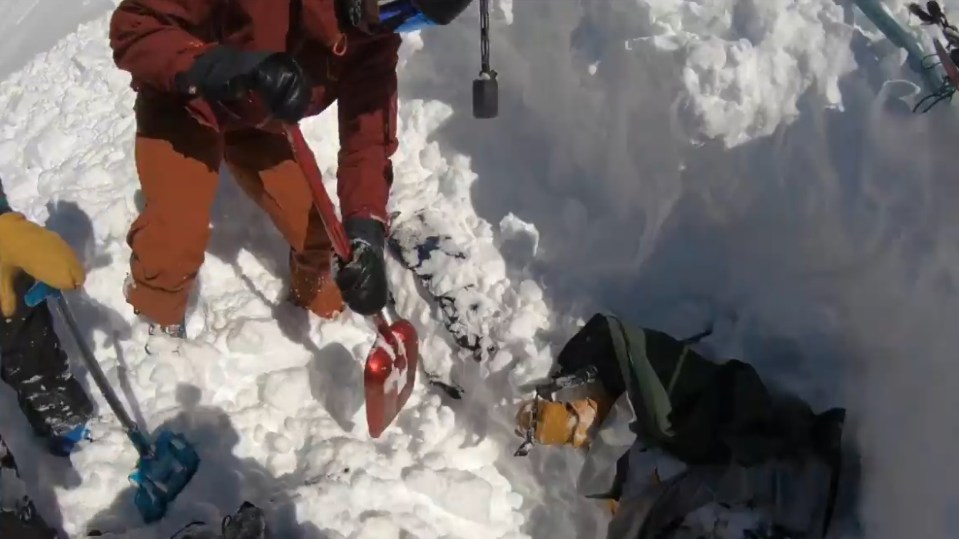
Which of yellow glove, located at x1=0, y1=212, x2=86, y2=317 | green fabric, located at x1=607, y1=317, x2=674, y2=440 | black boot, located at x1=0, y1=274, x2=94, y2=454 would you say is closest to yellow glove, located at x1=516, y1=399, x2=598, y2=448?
green fabric, located at x1=607, y1=317, x2=674, y2=440

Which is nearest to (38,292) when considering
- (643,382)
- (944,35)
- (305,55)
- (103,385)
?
(103,385)

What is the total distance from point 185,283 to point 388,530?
0.99m

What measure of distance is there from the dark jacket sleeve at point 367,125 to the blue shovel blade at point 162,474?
0.83 metres

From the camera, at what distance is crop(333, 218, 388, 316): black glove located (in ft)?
7.61

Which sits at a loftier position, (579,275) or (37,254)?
(37,254)

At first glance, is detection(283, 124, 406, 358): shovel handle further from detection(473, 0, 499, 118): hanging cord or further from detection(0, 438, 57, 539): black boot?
detection(0, 438, 57, 539): black boot

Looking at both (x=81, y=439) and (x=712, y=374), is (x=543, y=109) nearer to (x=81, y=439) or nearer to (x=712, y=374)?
(x=712, y=374)

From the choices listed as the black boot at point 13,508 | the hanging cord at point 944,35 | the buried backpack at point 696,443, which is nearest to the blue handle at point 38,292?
the black boot at point 13,508

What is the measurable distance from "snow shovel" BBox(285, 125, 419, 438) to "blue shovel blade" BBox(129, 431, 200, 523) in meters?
0.53

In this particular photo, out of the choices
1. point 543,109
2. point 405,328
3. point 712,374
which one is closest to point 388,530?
point 405,328

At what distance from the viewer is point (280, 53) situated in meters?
2.03

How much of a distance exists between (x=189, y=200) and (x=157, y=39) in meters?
0.50

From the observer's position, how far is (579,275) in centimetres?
265

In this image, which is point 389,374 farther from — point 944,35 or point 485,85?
point 944,35
